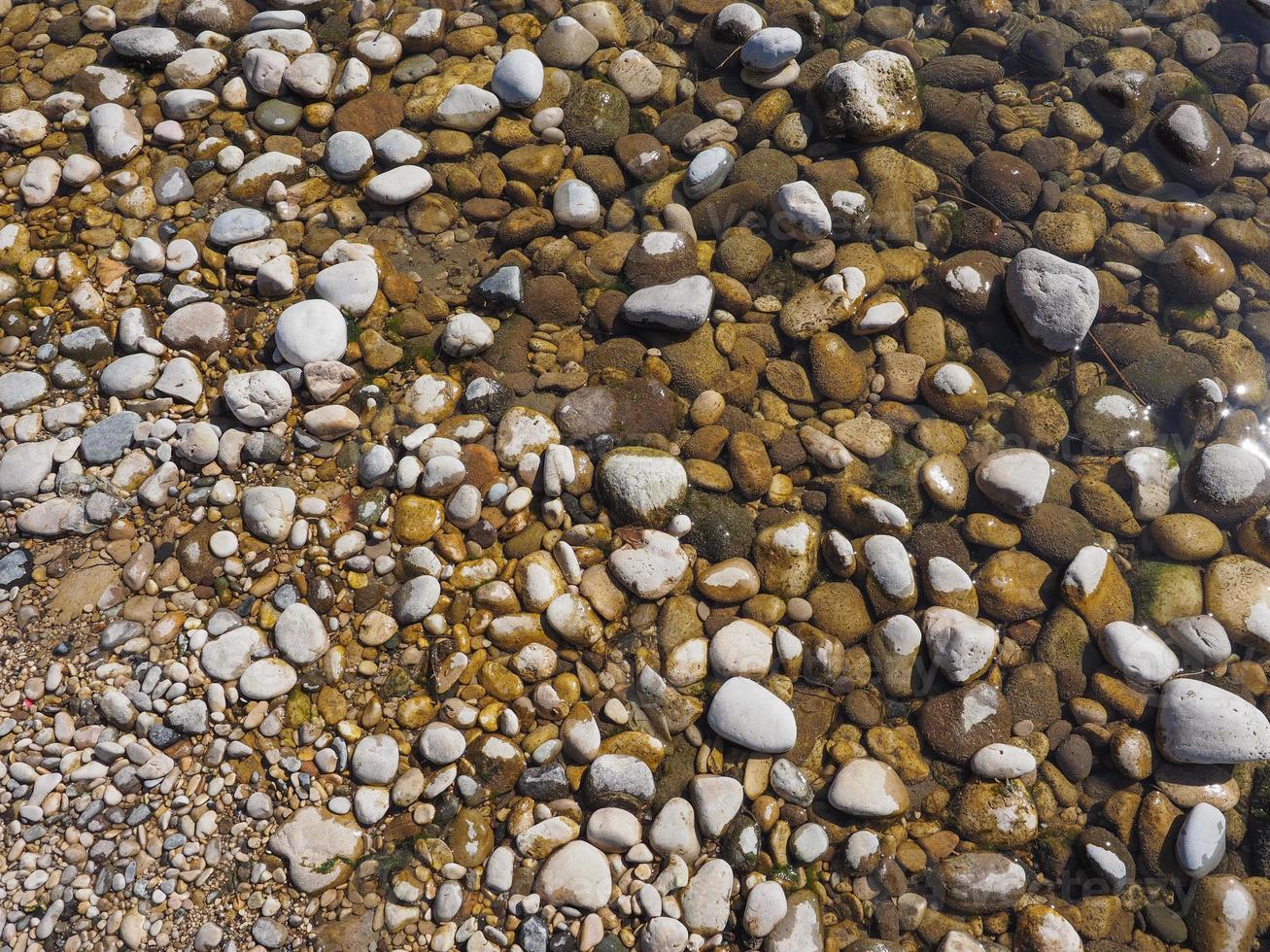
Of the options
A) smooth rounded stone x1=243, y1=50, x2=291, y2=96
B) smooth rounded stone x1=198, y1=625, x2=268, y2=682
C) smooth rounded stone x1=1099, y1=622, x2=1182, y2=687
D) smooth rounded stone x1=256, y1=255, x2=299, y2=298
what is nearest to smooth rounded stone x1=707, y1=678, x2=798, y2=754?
smooth rounded stone x1=1099, y1=622, x2=1182, y2=687

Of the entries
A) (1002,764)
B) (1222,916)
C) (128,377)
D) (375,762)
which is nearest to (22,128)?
(128,377)

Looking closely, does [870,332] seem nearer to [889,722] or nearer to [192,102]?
[889,722]

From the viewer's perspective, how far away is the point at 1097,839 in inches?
123

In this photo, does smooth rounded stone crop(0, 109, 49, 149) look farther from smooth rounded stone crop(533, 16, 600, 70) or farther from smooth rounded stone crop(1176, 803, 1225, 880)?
smooth rounded stone crop(1176, 803, 1225, 880)

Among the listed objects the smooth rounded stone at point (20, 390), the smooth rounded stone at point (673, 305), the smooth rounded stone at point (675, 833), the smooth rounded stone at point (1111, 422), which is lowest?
Answer: the smooth rounded stone at point (675, 833)

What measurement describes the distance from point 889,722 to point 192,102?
4.86 m

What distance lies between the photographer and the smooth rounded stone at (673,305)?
153 inches

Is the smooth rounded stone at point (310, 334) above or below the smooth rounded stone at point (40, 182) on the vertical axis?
below

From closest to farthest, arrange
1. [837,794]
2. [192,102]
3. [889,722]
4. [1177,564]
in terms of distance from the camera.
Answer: [837,794], [889,722], [1177,564], [192,102]

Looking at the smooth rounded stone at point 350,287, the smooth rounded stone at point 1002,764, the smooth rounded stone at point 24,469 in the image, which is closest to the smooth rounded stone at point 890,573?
the smooth rounded stone at point 1002,764

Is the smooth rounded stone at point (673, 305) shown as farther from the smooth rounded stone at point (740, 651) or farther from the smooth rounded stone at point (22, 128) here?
the smooth rounded stone at point (22, 128)

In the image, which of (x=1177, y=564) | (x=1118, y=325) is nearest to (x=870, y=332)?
(x=1118, y=325)

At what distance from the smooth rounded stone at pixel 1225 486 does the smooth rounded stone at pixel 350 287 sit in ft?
13.3

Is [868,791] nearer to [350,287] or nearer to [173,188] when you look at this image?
[350,287]
